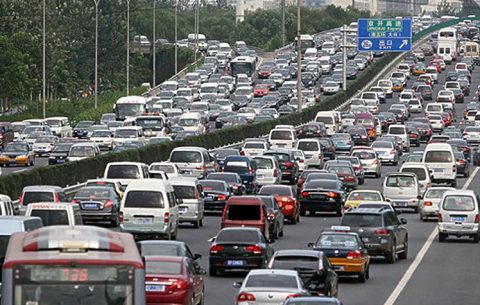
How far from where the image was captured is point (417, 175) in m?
64.1

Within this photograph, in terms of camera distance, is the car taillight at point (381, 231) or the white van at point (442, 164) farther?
the white van at point (442, 164)

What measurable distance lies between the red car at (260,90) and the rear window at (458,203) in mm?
90020

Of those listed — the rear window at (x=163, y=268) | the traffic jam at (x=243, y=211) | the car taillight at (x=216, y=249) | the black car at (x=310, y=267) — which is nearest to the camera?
the traffic jam at (x=243, y=211)

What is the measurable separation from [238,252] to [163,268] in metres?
8.60

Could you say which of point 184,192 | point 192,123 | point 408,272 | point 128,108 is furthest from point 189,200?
point 128,108

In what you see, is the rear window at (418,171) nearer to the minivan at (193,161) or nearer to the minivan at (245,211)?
the minivan at (193,161)

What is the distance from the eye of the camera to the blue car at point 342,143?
283 feet

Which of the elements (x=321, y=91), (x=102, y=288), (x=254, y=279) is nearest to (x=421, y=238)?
(x=254, y=279)

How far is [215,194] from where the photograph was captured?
56875 mm

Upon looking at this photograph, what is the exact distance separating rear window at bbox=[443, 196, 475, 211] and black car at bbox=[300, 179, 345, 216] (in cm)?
772

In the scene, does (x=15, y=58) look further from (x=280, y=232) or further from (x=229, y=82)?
→ (x=280, y=232)

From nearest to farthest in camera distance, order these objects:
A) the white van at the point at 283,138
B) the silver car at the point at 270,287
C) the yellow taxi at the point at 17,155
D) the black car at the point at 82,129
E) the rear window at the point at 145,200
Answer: the silver car at the point at 270,287 → the rear window at the point at 145,200 → the yellow taxi at the point at 17,155 → the white van at the point at 283,138 → the black car at the point at 82,129

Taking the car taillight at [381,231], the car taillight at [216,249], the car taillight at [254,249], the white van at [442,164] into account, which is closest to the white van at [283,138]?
the white van at [442,164]

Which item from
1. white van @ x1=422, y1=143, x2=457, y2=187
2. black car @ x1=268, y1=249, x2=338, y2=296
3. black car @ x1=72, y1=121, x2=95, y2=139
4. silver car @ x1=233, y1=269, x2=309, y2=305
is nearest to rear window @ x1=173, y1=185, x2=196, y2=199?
black car @ x1=268, y1=249, x2=338, y2=296
